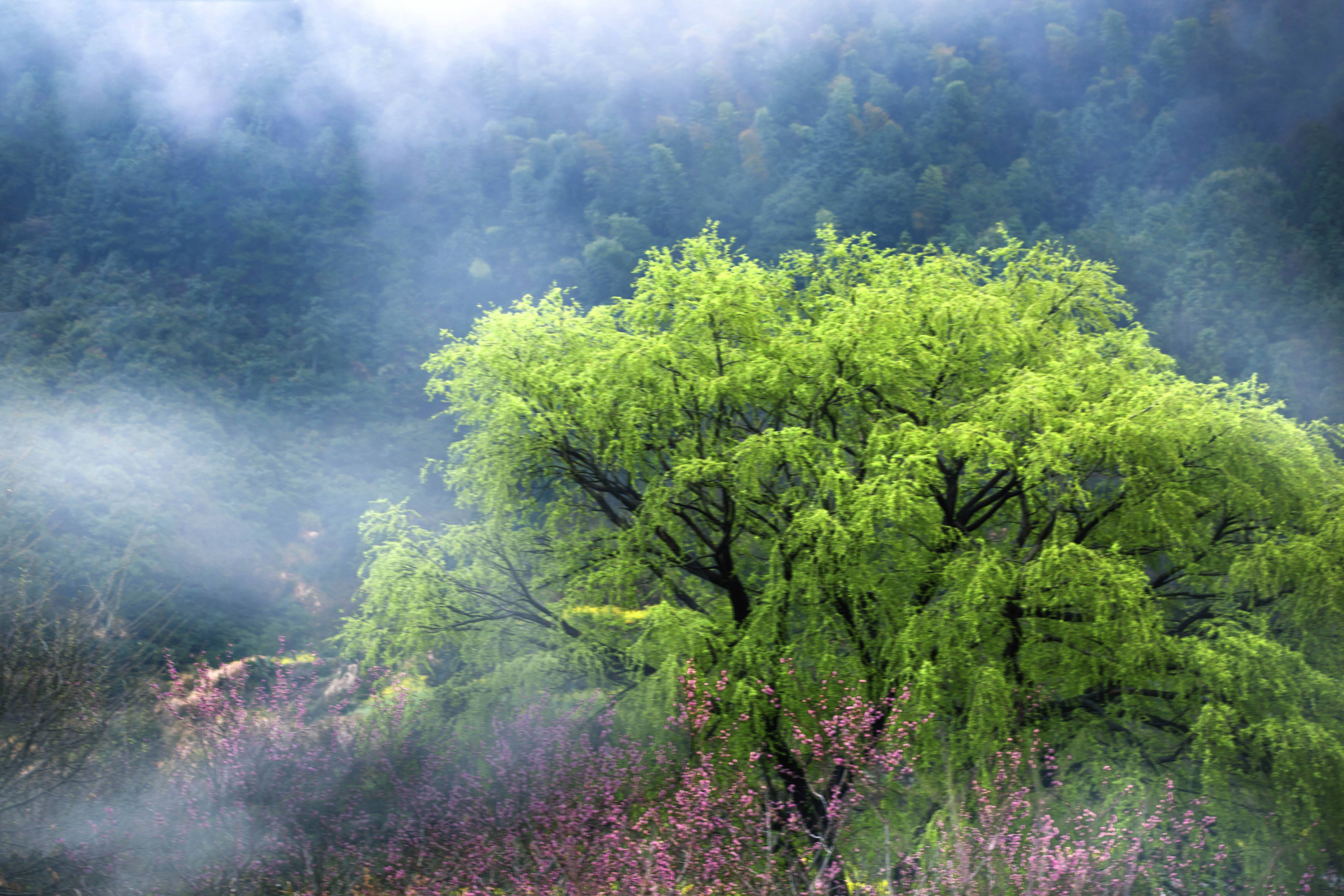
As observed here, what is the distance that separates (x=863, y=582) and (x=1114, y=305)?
5.45 meters

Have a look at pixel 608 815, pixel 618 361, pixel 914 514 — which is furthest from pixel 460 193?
pixel 608 815

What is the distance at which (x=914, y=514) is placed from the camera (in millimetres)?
9945

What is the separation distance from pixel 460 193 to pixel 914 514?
62.0 metres

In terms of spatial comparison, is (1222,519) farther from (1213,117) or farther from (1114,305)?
(1213,117)

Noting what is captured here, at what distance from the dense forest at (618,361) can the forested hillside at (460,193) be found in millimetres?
299

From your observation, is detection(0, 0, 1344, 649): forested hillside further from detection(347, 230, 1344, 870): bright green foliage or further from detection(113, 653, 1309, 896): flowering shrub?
detection(113, 653, 1309, 896): flowering shrub

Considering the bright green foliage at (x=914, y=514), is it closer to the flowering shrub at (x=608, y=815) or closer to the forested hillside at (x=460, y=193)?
the flowering shrub at (x=608, y=815)

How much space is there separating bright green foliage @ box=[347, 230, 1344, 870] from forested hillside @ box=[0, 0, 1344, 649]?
2130 cm

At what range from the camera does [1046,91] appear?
2596 inches

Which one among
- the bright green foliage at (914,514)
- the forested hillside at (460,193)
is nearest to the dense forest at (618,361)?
the bright green foliage at (914,514)

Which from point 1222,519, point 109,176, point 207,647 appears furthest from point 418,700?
point 109,176

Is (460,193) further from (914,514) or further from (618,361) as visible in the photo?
(914,514)

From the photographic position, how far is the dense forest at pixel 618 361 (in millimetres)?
9336

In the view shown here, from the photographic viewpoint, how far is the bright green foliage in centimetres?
939
